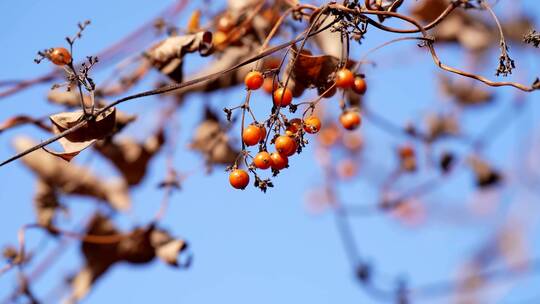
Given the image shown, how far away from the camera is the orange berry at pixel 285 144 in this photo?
4.44 feet

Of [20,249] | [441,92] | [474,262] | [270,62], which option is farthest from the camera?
[474,262]

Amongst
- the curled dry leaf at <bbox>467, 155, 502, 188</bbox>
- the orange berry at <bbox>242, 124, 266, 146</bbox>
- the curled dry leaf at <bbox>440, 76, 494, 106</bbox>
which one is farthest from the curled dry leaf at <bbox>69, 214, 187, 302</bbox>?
the curled dry leaf at <bbox>440, 76, 494, 106</bbox>

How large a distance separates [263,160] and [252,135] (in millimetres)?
52

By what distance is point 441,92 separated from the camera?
385cm

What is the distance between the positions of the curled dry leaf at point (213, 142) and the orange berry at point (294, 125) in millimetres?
1131

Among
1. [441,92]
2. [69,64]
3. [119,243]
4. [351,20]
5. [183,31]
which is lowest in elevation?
[69,64]

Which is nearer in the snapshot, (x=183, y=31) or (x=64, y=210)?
(x=183, y=31)

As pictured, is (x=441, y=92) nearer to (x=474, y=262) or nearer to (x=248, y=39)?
(x=248, y=39)

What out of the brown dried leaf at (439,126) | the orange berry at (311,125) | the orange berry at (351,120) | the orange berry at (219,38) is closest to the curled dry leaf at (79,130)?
the orange berry at (311,125)

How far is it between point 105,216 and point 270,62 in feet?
3.04

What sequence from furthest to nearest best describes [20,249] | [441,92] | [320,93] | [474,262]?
[474,262] → [441,92] → [20,249] → [320,93]

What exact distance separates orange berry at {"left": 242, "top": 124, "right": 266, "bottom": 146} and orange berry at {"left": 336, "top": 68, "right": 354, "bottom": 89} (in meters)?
0.25

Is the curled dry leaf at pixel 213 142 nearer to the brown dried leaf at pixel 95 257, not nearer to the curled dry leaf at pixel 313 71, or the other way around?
the brown dried leaf at pixel 95 257

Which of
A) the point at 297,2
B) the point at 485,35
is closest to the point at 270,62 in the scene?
the point at 297,2
